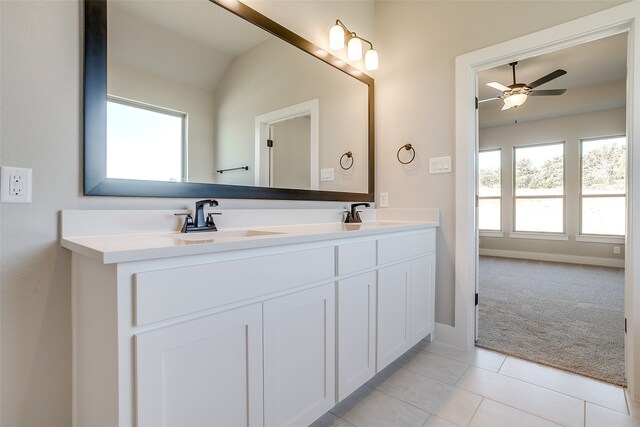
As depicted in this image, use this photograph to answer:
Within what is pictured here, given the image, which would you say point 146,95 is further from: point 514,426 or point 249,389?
point 514,426

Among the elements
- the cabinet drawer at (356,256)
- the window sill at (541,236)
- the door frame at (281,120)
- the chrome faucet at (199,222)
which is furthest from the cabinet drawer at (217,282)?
the window sill at (541,236)

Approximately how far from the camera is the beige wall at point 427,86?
6.98 ft

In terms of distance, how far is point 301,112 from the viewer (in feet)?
6.89

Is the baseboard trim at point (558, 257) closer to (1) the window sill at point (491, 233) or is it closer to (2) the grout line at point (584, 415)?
(1) the window sill at point (491, 233)

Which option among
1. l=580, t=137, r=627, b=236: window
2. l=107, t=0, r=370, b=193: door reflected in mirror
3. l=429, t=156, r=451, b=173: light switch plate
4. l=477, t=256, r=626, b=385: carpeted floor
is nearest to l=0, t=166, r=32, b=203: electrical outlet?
l=107, t=0, r=370, b=193: door reflected in mirror

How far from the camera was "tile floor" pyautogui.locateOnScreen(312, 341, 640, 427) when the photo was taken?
1.45 meters

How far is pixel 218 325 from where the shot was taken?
3.17 ft

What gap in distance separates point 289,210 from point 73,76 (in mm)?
1156

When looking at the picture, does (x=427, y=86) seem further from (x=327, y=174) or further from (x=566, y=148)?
(x=566, y=148)

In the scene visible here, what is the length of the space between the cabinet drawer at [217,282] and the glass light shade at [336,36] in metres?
1.56

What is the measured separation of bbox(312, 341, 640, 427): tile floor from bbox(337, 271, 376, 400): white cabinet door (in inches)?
6.5

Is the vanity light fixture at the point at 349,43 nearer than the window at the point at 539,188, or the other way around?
the vanity light fixture at the point at 349,43

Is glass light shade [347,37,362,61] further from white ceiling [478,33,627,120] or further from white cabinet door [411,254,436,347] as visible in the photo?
white ceiling [478,33,627,120]

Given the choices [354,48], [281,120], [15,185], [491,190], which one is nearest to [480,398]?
[281,120]
